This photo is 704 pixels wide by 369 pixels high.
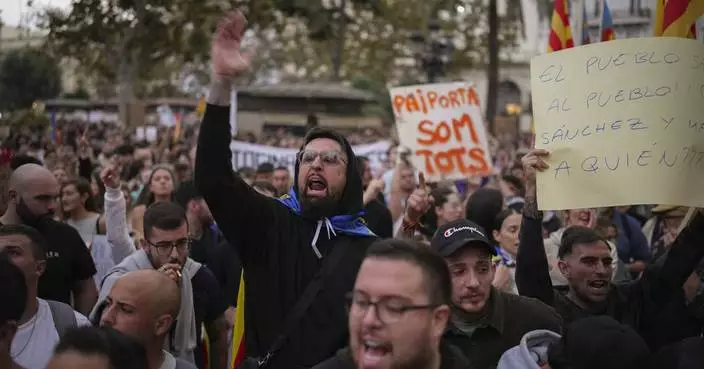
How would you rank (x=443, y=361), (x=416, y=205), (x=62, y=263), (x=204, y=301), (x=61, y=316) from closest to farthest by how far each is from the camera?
(x=443, y=361), (x=61, y=316), (x=416, y=205), (x=204, y=301), (x=62, y=263)

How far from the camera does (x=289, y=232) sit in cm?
462

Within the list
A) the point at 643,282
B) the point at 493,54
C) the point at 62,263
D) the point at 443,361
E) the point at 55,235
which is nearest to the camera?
the point at 443,361

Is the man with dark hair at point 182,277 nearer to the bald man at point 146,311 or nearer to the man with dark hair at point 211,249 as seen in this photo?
the man with dark hair at point 211,249

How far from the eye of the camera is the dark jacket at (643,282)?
5.16 m

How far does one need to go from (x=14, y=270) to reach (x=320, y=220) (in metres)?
1.25

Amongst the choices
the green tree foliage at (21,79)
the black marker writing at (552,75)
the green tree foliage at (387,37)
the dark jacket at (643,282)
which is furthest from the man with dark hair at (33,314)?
the green tree foliage at (21,79)

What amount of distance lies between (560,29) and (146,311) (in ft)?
20.7

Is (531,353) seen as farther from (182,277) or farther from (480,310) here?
(182,277)

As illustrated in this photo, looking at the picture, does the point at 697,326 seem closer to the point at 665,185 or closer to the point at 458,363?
the point at 665,185

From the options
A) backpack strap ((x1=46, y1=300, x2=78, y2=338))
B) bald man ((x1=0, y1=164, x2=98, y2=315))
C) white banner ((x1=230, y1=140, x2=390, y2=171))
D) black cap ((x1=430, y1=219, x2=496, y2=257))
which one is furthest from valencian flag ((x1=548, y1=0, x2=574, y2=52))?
backpack strap ((x1=46, y1=300, x2=78, y2=338))

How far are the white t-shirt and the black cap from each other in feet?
4.84

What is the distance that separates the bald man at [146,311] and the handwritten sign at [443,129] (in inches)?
260

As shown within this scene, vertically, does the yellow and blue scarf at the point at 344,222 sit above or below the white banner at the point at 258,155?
above

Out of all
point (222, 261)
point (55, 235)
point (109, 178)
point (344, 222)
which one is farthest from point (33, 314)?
point (222, 261)
